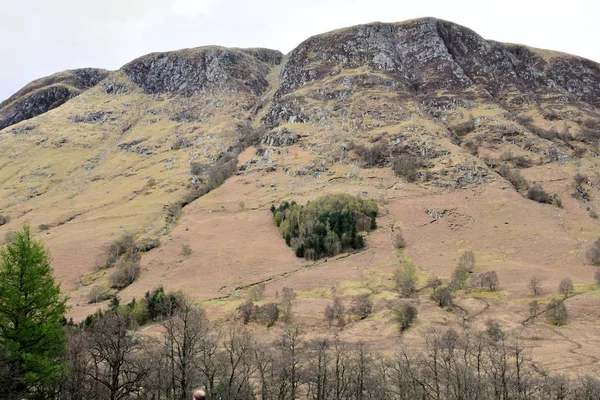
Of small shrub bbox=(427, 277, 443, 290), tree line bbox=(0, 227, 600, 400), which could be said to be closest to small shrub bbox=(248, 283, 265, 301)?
tree line bbox=(0, 227, 600, 400)

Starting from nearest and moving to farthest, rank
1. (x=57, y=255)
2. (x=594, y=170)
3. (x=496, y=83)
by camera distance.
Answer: (x=57, y=255)
(x=594, y=170)
(x=496, y=83)

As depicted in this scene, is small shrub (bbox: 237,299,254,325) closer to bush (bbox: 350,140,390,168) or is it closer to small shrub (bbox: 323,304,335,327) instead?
small shrub (bbox: 323,304,335,327)

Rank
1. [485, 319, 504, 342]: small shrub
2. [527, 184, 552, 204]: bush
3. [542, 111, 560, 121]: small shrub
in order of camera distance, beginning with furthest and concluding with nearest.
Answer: [542, 111, 560, 121]: small shrub, [527, 184, 552, 204]: bush, [485, 319, 504, 342]: small shrub

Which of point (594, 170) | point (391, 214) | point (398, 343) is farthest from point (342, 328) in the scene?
point (594, 170)

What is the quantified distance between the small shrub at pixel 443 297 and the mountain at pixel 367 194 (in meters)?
1.69

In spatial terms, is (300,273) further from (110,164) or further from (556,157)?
(110,164)

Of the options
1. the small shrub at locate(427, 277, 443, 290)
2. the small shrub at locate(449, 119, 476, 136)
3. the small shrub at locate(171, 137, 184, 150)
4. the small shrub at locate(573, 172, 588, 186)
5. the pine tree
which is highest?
the small shrub at locate(171, 137, 184, 150)

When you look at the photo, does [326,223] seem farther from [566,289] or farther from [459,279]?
[566,289]

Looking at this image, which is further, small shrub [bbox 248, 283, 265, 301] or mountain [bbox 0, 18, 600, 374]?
small shrub [bbox 248, 283, 265, 301]

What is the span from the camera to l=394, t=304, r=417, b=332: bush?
195ft

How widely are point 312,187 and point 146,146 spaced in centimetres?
9995

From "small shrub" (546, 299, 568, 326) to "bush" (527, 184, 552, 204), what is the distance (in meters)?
60.9

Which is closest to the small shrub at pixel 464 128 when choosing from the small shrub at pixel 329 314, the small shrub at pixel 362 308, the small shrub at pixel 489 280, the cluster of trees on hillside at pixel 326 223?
the cluster of trees on hillside at pixel 326 223

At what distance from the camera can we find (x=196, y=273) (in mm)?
88062
